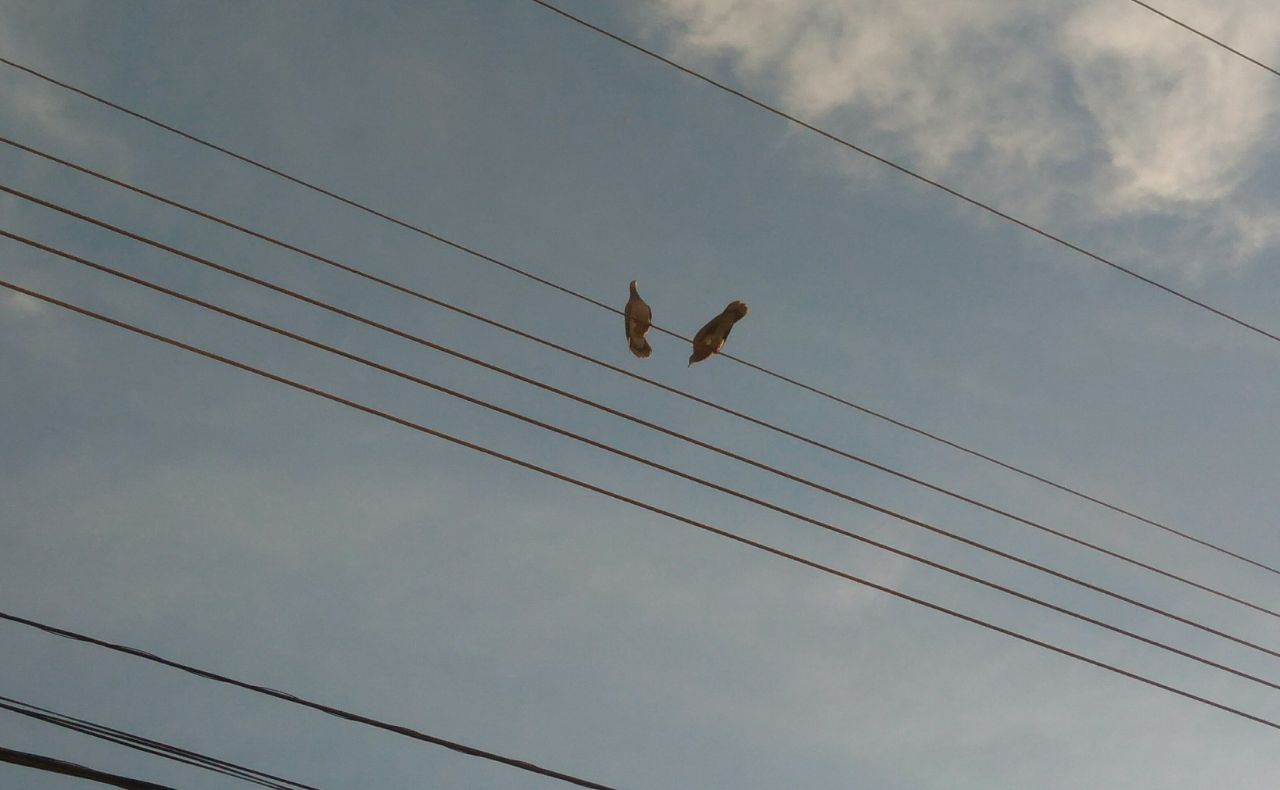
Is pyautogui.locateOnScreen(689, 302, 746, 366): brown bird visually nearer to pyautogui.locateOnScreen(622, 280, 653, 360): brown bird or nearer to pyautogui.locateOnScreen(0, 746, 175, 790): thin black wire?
pyautogui.locateOnScreen(622, 280, 653, 360): brown bird

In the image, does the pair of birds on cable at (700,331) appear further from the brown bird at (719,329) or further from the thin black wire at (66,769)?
the thin black wire at (66,769)

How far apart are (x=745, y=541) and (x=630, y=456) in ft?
2.93

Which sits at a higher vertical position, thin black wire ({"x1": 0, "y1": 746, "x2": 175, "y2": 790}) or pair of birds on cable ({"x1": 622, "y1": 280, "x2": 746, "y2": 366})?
pair of birds on cable ({"x1": 622, "y1": 280, "x2": 746, "y2": 366})

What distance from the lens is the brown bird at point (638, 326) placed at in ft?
38.3

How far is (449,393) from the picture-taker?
7.78m

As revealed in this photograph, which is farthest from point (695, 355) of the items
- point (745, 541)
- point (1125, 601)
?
point (1125, 601)

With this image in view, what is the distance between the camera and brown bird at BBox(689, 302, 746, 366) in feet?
36.1

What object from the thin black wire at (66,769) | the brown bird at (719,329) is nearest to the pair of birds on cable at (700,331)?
the brown bird at (719,329)

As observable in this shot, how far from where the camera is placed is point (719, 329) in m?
11.2

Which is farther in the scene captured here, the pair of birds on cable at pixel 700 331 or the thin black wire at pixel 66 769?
the pair of birds on cable at pixel 700 331

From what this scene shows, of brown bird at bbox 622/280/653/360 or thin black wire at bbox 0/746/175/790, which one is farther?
brown bird at bbox 622/280/653/360

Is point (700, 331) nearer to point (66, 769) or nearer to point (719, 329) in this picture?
point (719, 329)

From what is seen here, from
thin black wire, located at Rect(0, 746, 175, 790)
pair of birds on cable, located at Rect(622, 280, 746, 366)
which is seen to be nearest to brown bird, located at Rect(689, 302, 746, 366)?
pair of birds on cable, located at Rect(622, 280, 746, 366)

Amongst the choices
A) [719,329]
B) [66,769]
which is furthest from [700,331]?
[66,769]
